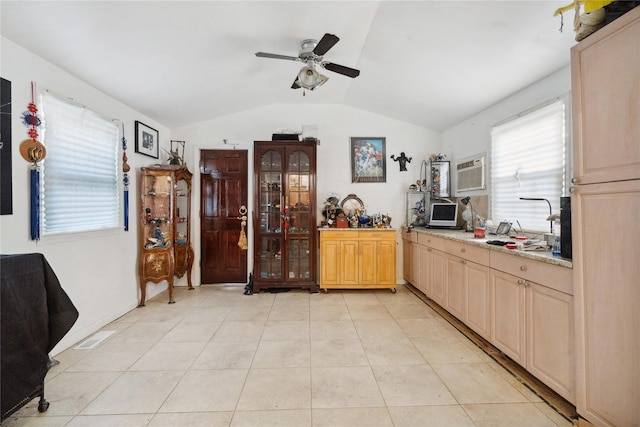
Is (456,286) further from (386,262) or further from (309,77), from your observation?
(309,77)

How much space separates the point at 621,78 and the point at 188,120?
446 centimetres

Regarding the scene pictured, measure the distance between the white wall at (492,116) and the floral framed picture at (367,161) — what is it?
101cm

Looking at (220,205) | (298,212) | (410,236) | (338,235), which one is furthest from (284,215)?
(410,236)

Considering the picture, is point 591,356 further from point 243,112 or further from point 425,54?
point 243,112

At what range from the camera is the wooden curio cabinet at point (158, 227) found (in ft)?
11.2

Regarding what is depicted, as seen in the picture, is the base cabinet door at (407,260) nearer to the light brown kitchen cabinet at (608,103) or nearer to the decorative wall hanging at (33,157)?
the light brown kitchen cabinet at (608,103)

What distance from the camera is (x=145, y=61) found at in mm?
2484

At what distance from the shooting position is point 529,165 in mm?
2713

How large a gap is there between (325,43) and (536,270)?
2.24m

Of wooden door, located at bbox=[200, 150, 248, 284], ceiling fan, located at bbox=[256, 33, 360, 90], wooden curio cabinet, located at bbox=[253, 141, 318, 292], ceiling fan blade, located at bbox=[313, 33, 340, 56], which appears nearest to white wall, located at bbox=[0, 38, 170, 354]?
wooden door, located at bbox=[200, 150, 248, 284]

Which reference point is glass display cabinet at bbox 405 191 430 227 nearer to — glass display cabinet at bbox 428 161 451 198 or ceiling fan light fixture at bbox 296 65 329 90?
glass display cabinet at bbox 428 161 451 198

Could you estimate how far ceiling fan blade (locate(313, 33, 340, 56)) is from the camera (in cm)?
209

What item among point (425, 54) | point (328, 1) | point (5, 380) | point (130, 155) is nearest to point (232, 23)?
point (328, 1)

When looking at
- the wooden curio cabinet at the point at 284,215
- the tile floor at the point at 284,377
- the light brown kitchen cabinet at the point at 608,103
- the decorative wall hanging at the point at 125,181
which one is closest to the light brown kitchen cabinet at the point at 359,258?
the wooden curio cabinet at the point at 284,215
